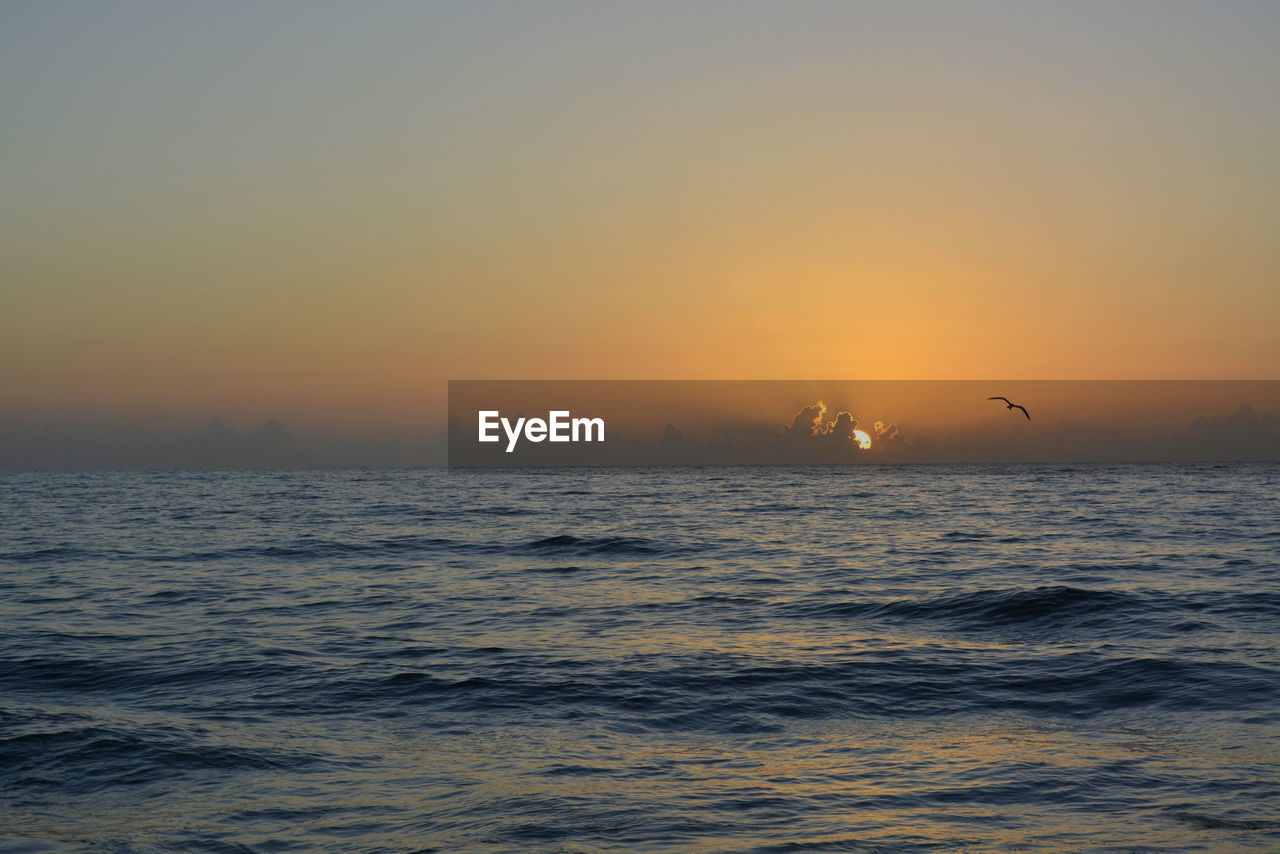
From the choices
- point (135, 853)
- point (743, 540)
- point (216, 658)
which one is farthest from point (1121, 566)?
point (135, 853)

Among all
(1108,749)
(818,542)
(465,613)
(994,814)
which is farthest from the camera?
(818,542)

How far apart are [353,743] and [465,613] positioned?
38.2ft

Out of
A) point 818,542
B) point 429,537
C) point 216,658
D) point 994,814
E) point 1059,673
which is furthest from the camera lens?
point 429,537

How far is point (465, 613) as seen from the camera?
83.8ft

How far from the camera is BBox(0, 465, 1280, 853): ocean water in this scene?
10.6 meters

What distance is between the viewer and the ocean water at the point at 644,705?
419 inches

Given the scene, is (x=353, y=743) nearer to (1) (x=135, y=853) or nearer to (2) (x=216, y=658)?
(1) (x=135, y=853)

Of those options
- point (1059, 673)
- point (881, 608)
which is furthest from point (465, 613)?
point (1059, 673)

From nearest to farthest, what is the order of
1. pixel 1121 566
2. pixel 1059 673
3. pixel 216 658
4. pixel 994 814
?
pixel 994 814, pixel 1059 673, pixel 216 658, pixel 1121 566

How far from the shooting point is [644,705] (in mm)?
15812

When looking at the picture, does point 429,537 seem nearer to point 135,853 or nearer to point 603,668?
point 603,668

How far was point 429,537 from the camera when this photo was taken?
159ft

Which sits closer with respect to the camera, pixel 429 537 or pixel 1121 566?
pixel 1121 566

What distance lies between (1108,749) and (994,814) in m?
3.45
